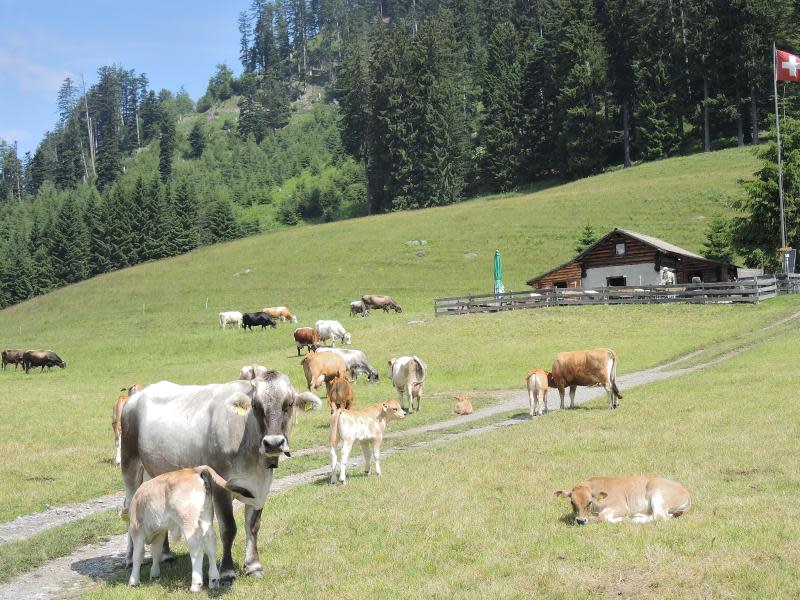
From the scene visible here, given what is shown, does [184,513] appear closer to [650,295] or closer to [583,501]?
[583,501]

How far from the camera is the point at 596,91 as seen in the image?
101 meters

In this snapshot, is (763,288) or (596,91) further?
(596,91)

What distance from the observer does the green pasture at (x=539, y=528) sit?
298 inches

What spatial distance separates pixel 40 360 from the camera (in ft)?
140

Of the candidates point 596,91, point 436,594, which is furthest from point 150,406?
point 596,91

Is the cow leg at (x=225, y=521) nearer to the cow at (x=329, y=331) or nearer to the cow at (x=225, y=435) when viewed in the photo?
the cow at (x=225, y=435)

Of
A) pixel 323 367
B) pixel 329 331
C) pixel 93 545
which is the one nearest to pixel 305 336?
pixel 329 331

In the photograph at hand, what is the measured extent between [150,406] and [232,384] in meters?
1.22

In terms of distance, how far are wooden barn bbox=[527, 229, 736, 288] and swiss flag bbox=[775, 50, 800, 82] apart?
12.7 m

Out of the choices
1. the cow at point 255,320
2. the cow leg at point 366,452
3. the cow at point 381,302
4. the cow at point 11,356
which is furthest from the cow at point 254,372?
the cow at point 381,302

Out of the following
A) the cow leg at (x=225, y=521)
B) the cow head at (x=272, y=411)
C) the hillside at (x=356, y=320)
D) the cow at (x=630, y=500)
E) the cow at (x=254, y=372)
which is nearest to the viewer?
the cow head at (x=272, y=411)

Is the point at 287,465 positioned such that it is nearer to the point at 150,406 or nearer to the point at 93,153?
the point at 150,406

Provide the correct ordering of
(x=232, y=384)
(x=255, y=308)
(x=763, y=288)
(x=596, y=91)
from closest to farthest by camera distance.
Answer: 1. (x=232, y=384)
2. (x=763, y=288)
3. (x=255, y=308)
4. (x=596, y=91)

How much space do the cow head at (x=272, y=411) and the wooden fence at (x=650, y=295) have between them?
37.4 meters
